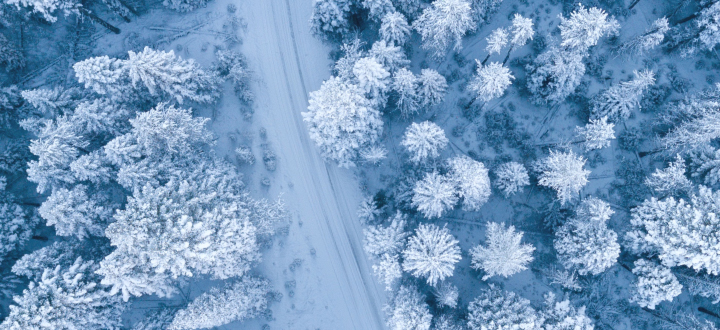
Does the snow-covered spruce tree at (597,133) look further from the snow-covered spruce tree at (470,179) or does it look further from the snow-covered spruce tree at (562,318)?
the snow-covered spruce tree at (562,318)

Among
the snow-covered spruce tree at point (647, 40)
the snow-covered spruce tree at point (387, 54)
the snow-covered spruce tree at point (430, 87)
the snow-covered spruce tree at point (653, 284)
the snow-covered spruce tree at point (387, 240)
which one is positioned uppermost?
the snow-covered spruce tree at point (387, 54)

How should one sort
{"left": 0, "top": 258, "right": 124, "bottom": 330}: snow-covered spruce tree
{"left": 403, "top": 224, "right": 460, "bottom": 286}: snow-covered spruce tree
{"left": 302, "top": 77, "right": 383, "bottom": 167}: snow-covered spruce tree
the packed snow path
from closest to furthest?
1. {"left": 0, "top": 258, "right": 124, "bottom": 330}: snow-covered spruce tree
2. {"left": 403, "top": 224, "right": 460, "bottom": 286}: snow-covered spruce tree
3. {"left": 302, "top": 77, "right": 383, "bottom": 167}: snow-covered spruce tree
4. the packed snow path

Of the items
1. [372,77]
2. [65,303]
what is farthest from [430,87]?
[65,303]

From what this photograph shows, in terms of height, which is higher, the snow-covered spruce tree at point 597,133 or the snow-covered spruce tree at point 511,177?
the snow-covered spruce tree at point 597,133

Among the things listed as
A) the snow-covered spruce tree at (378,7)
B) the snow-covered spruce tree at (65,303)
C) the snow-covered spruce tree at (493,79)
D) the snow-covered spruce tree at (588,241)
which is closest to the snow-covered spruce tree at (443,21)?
the snow-covered spruce tree at (378,7)

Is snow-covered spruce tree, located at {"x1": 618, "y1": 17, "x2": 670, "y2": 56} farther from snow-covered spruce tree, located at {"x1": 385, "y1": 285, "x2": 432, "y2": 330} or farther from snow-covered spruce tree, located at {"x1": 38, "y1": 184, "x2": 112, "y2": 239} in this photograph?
snow-covered spruce tree, located at {"x1": 38, "y1": 184, "x2": 112, "y2": 239}

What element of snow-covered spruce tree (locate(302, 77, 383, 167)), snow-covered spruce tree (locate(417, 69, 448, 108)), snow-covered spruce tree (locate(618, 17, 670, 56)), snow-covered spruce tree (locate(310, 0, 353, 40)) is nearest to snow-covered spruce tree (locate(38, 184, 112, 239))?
snow-covered spruce tree (locate(302, 77, 383, 167))
